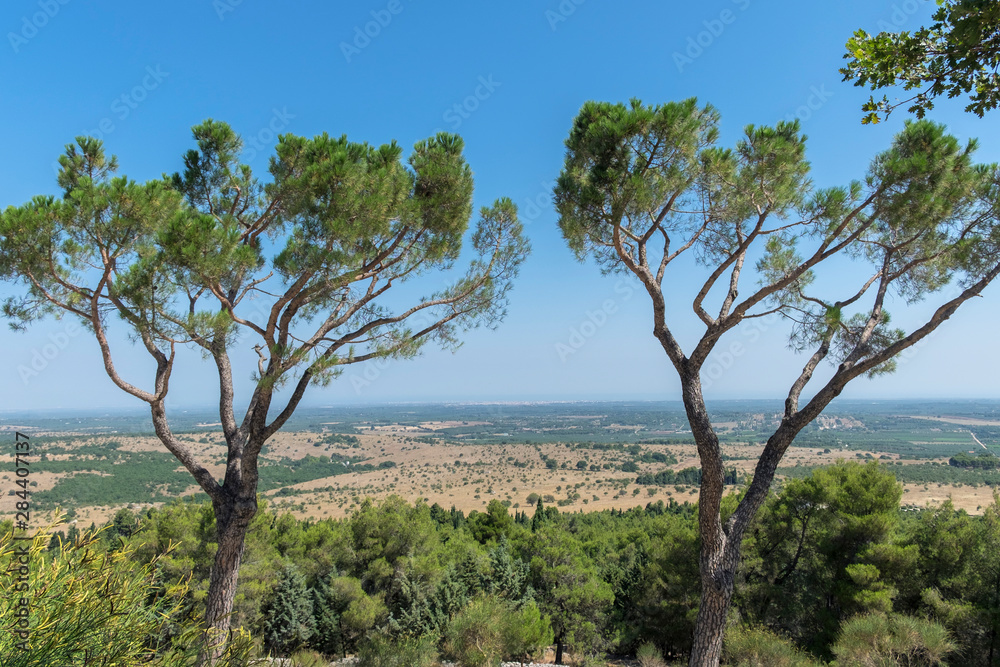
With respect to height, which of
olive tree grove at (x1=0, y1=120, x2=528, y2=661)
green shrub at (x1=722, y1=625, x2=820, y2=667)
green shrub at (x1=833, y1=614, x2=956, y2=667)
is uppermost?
olive tree grove at (x1=0, y1=120, x2=528, y2=661)

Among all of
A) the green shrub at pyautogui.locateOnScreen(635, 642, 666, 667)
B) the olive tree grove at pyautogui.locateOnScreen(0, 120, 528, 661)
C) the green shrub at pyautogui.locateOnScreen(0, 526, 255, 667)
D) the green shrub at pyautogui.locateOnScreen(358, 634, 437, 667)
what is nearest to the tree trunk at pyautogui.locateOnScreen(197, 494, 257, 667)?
the olive tree grove at pyautogui.locateOnScreen(0, 120, 528, 661)

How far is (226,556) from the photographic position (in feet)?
14.1

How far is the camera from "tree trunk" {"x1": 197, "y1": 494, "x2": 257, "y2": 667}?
13.8ft

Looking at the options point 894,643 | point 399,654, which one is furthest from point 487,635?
point 894,643

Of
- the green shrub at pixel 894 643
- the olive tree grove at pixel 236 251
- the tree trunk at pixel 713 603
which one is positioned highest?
the olive tree grove at pixel 236 251

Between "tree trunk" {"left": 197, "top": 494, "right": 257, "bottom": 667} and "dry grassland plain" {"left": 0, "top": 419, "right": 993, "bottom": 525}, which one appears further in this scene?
"dry grassland plain" {"left": 0, "top": 419, "right": 993, "bottom": 525}

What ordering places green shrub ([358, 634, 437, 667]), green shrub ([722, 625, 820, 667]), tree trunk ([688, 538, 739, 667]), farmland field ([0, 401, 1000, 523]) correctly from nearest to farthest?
tree trunk ([688, 538, 739, 667]) → green shrub ([722, 625, 820, 667]) → green shrub ([358, 634, 437, 667]) → farmland field ([0, 401, 1000, 523])

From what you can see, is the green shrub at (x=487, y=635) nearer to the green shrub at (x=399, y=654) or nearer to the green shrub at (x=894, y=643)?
the green shrub at (x=399, y=654)

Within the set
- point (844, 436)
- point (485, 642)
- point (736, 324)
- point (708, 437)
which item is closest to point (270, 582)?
point (485, 642)

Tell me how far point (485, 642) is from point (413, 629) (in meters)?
2.83

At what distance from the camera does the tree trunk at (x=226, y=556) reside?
4203mm

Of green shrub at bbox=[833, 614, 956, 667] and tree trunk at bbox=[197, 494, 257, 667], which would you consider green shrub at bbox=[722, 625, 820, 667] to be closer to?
green shrub at bbox=[833, 614, 956, 667]

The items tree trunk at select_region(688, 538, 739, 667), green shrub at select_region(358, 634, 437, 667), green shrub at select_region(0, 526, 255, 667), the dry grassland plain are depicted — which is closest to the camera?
green shrub at select_region(0, 526, 255, 667)

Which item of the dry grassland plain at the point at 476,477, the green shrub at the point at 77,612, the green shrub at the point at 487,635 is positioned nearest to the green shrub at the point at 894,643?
the green shrub at the point at 487,635
